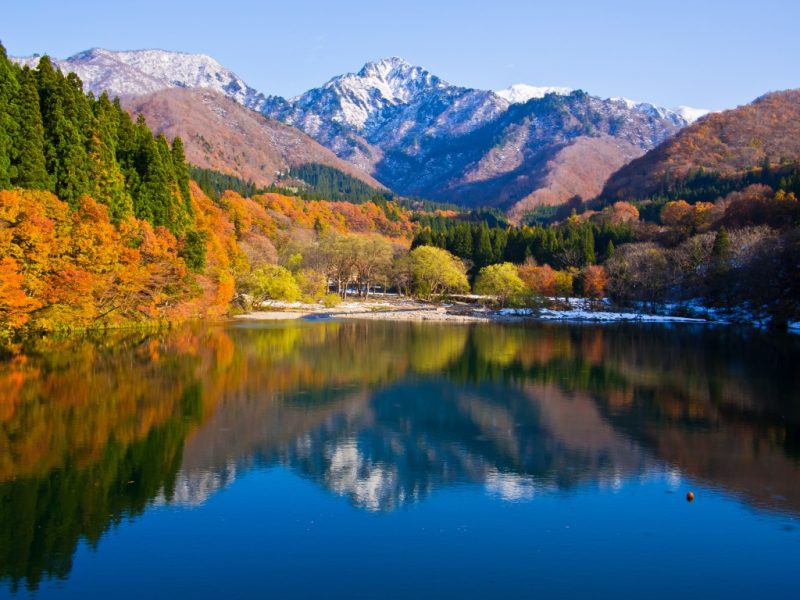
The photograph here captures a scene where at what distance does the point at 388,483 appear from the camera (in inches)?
516

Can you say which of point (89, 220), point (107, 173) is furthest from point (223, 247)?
point (89, 220)

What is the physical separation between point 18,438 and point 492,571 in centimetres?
1169

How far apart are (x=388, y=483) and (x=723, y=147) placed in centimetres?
16474

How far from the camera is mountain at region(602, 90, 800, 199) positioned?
143375mm

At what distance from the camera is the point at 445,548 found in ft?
32.9

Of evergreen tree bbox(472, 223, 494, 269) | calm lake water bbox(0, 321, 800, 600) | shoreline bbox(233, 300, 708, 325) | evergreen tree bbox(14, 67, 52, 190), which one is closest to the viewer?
calm lake water bbox(0, 321, 800, 600)

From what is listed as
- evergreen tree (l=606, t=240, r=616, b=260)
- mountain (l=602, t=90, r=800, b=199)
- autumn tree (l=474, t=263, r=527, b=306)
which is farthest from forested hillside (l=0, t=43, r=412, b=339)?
mountain (l=602, t=90, r=800, b=199)

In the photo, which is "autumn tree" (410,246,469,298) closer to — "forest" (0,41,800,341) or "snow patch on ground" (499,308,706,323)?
"forest" (0,41,800,341)

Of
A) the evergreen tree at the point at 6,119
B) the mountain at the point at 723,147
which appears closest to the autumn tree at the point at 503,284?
the evergreen tree at the point at 6,119

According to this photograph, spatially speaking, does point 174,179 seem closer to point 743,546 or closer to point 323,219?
point 743,546

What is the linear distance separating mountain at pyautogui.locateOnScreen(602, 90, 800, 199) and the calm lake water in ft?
426

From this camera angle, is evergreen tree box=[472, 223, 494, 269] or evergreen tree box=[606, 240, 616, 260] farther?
evergreen tree box=[472, 223, 494, 269]

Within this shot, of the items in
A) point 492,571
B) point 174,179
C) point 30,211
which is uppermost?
point 174,179

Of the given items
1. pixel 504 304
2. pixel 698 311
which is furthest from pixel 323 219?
pixel 698 311
